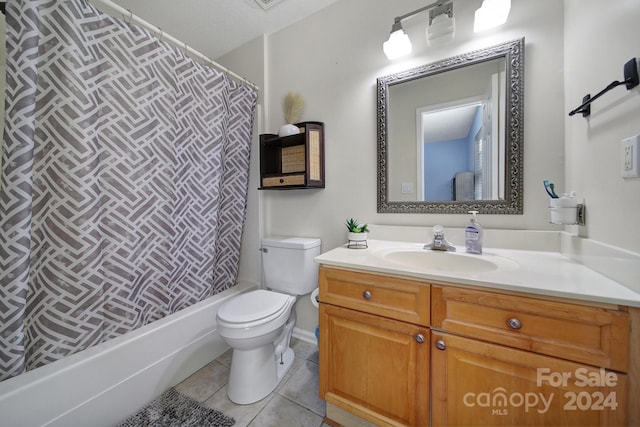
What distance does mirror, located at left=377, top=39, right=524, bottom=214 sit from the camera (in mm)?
1115

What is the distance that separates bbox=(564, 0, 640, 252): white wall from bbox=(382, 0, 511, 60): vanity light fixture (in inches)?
10.2

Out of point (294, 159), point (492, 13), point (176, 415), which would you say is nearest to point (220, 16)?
point (294, 159)

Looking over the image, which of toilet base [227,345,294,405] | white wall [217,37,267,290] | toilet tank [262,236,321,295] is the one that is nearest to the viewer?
toilet base [227,345,294,405]

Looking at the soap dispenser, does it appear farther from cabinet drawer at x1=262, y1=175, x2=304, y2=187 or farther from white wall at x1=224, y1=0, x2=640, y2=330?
cabinet drawer at x1=262, y1=175, x2=304, y2=187

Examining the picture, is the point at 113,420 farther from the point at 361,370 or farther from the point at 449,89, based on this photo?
the point at 449,89

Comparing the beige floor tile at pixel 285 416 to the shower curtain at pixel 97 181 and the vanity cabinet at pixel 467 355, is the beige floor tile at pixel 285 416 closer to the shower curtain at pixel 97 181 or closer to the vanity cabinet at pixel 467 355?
the vanity cabinet at pixel 467 355

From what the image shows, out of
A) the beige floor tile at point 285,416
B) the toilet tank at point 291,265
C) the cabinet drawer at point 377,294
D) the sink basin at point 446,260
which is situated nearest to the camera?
the cabinet drawer at point 377,294

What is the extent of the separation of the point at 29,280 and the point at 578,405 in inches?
78.0

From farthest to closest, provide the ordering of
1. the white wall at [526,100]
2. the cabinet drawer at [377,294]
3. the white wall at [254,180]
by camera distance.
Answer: the white wall at [254,180]
the cabinet drawer at [377,294]
the white wall at [526,100]

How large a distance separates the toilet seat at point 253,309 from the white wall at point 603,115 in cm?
133

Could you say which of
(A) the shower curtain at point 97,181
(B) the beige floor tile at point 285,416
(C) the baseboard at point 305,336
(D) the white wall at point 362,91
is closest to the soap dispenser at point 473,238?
(D) the white wall at point 362,91

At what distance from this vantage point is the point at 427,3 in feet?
4.22

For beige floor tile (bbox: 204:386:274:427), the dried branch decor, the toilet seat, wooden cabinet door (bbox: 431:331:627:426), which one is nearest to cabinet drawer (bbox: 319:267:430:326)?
wooden cabinet door (bbox: 431:331:627:426)

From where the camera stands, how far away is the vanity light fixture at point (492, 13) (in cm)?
105
